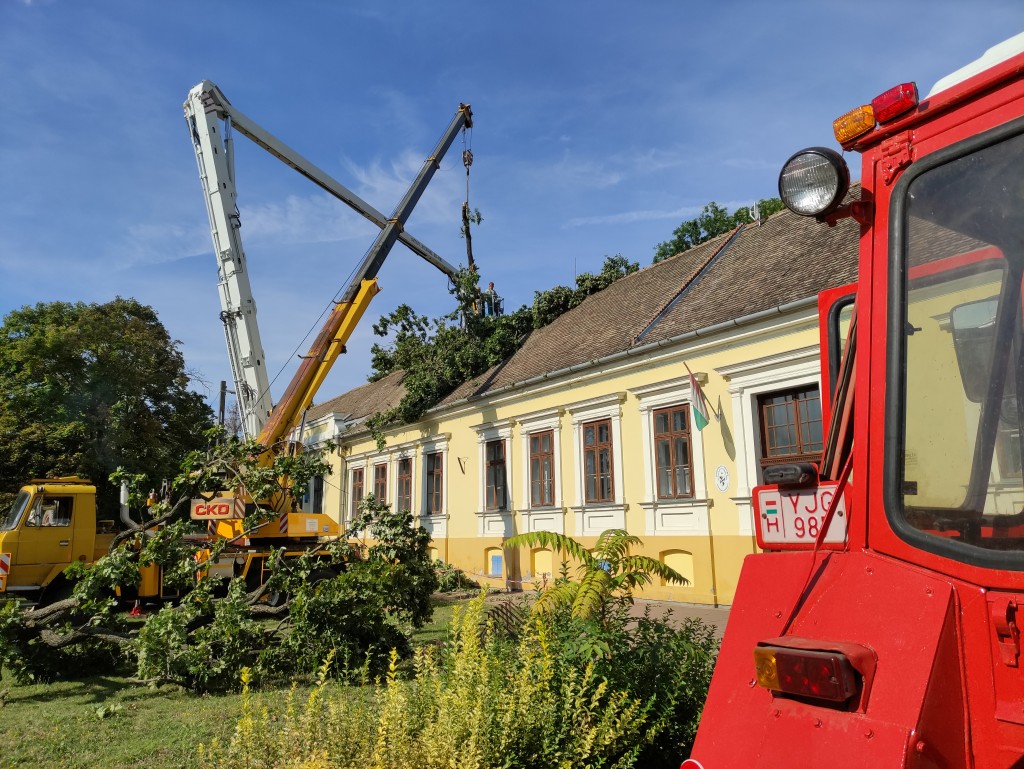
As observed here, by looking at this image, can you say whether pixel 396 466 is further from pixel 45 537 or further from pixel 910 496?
pixel 910 496

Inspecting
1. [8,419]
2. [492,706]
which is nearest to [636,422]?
[492,706]

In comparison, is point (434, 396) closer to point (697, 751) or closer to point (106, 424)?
point (106, 424)

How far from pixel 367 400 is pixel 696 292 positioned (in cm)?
1661

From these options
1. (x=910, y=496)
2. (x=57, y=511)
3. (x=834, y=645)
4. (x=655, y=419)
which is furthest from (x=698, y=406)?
(x=57, y=511)

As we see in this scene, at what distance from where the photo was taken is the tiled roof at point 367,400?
83.3ft

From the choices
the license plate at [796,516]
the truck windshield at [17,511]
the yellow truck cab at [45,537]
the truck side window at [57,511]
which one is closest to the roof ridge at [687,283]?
the yellow truck cab at [45,537]

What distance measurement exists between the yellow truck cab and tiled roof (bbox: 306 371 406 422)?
10.0m

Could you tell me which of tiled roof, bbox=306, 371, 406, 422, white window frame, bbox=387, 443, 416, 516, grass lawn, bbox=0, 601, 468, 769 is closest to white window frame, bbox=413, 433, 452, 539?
white window frame, bbox=387, 443, 416, 516

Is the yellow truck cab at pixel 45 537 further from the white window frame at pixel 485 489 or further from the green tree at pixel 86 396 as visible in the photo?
the green tree at pixel 86 396

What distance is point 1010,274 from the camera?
1912mm

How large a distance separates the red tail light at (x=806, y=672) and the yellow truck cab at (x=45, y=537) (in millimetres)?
13409

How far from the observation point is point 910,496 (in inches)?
79.5

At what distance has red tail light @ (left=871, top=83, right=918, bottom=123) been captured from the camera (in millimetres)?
2170

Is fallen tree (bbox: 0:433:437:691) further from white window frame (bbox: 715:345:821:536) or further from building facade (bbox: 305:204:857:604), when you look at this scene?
white window frame (bbox: 715:345:821:536)
